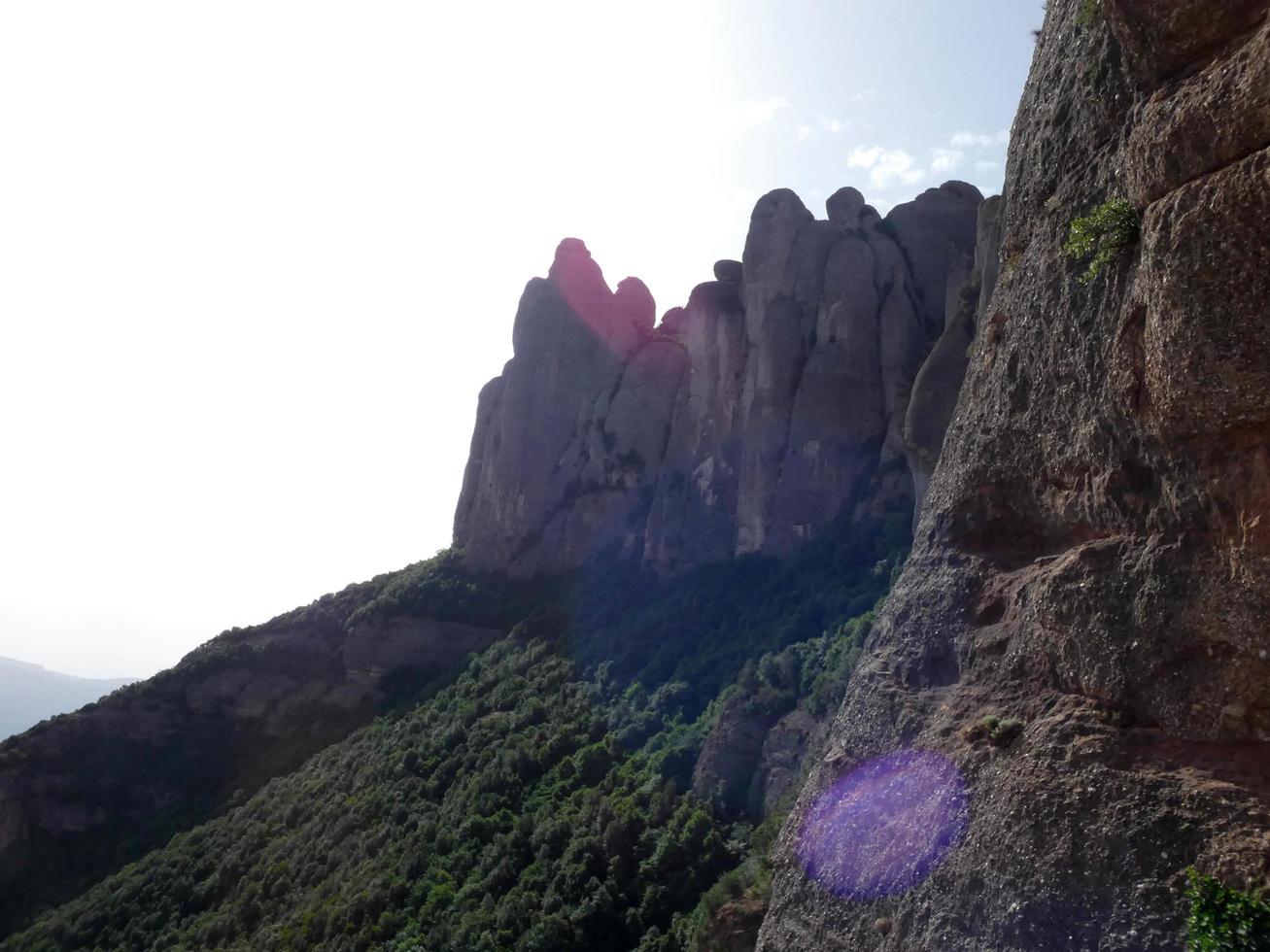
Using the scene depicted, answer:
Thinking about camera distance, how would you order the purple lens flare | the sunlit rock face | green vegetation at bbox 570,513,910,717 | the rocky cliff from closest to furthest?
the purple lens flare → green vegetation at bbox 570,513,910,717 → the sunlit rock face → the rocky cliff

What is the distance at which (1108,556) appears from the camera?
10.2 meters

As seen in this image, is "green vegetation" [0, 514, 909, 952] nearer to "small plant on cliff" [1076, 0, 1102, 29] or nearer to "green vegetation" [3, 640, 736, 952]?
"green vegetation" [3, 640, 736, 952]

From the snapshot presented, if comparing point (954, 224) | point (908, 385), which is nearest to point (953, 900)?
point (908, 385)

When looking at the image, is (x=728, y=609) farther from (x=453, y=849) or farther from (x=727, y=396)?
(x=453, y=849)

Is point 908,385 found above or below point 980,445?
above

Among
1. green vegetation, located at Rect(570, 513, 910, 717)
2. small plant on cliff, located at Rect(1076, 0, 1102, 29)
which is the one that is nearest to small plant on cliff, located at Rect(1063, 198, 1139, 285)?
small plant on cliff, located at Rect(1076, 0, 1102, 29)

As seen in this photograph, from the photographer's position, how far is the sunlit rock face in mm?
Result: 39750

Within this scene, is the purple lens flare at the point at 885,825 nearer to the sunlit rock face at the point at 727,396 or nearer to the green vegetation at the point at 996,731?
the green vegetation at the point at 996,731

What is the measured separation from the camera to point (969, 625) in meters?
12.9

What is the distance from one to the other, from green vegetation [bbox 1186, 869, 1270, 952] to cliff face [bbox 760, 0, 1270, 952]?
194 millimetres

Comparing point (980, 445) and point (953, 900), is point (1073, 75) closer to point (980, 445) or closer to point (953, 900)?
point (980, 445)

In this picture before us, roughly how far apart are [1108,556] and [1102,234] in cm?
395

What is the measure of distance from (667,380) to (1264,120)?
46.2 meters

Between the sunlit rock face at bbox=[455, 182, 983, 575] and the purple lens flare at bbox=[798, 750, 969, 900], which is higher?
the sunlit rock face at bbox=[455, 182, 983, 575]
